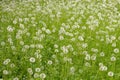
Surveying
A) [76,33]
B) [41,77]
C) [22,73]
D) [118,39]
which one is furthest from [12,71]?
[118,39]

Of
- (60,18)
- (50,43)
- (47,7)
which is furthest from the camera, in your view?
(47,7)

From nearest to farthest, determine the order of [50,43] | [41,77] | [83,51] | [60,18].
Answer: [41,77] < [83,51] < [50,43] < [60,18]

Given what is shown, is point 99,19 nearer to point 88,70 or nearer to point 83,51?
point 83,51

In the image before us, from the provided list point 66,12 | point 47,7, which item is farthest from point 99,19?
point 47,7

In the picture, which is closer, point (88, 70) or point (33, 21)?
point (88, 70)

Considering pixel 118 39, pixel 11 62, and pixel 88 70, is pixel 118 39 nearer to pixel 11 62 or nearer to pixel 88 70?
pixel 88 70

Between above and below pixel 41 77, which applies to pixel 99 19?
below
